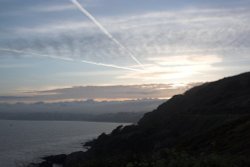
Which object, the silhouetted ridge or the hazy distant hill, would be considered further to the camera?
the silhouetted ridge

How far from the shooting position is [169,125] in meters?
83.5

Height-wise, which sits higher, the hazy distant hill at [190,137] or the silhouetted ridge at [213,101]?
the silhouetted ridge at [213,101]

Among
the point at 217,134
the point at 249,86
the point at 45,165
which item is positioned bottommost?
the point at 45,165

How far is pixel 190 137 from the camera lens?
60.1 metres

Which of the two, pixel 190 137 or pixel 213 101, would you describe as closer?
pixel 190 137

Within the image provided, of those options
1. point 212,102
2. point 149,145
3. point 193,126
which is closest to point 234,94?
point 212,102

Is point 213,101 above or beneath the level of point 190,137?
above

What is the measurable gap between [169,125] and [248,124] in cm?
3702

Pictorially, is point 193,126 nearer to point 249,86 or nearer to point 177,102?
point 249,86

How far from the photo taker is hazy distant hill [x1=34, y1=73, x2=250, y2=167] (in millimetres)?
20891

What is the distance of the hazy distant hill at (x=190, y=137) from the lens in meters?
20.9

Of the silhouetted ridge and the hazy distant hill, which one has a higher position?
the silhouetted ridge

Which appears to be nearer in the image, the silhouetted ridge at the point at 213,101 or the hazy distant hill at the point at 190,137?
the hazy distant hill at the point at 190,137

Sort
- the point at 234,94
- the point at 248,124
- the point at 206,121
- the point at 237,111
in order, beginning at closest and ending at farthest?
the point at 248,124 < the point at 206,121 < the point at 237,111 < the point at 234,94
